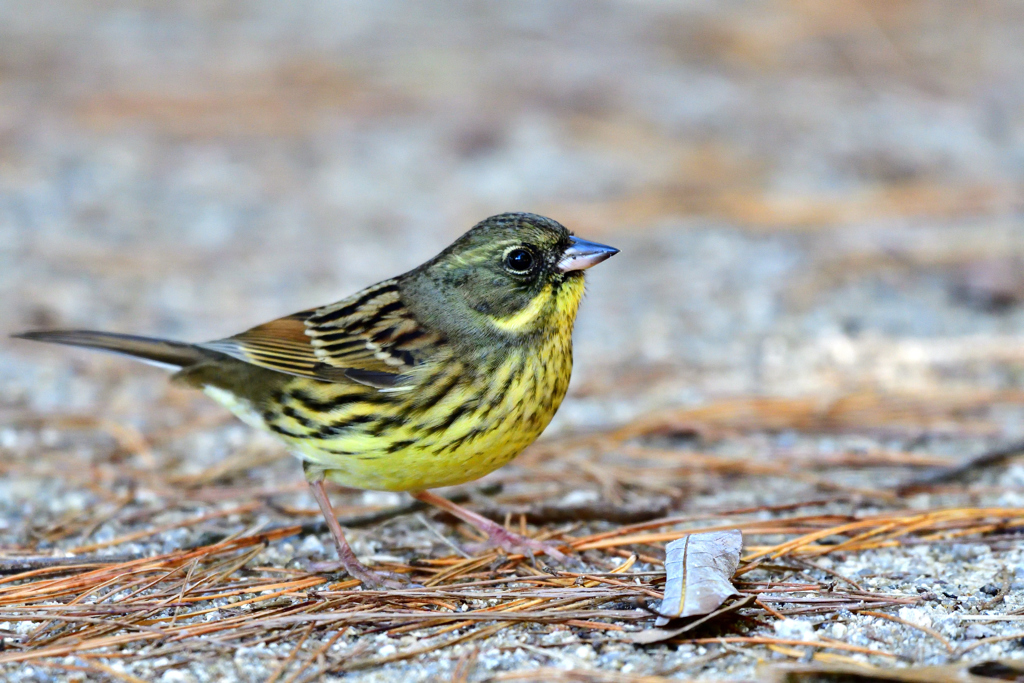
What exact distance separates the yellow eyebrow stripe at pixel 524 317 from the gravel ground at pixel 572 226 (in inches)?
35.9

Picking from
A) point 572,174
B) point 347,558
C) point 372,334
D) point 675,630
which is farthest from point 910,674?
point 572,174

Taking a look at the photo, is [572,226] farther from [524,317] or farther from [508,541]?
[508,541]

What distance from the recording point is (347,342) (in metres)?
4.38

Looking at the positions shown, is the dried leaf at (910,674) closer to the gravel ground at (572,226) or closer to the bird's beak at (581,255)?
the gravel ground at (572,226)

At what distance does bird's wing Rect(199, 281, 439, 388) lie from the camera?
13.6 ft

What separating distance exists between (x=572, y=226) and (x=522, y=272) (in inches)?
159

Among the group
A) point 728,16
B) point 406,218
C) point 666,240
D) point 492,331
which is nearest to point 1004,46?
point 728,16

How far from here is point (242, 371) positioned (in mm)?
4633

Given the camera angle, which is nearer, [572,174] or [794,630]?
[794,630]

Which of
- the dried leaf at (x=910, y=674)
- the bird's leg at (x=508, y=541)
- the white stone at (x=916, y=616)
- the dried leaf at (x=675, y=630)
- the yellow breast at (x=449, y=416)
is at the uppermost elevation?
the yellow breast at (x=449, y=416)

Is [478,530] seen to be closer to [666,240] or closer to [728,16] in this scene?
[666,240]

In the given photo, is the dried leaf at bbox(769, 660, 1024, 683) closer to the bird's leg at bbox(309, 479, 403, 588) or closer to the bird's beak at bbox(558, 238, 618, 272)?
the bird's leg at bbox(309, 479, 403, 588)

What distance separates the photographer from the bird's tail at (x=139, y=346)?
4.63 m

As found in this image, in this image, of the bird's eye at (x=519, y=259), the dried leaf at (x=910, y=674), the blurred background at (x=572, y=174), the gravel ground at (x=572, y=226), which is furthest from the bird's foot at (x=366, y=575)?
the blurred background at (x=572, y=174)
